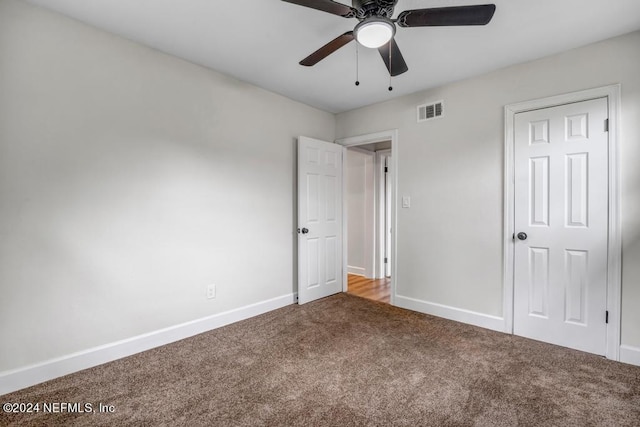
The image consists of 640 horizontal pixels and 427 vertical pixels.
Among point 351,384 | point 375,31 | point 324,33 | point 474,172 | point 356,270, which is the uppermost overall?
point 324,33

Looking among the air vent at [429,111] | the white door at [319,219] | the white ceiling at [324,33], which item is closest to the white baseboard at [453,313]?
the white door at [319,219]

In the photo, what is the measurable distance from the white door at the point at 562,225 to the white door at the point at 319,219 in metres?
2.04

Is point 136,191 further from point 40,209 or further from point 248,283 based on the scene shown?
point 248,283

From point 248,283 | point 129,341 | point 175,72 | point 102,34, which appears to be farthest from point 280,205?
point 102,34

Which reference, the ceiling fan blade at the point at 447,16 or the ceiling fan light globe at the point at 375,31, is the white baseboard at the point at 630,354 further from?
the ceiling fan light globe at the point at 375,31

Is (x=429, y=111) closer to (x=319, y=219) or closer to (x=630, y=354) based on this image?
(x=319, y=219)

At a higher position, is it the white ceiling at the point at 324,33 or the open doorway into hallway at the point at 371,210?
the white ceiling at the point at 324,33

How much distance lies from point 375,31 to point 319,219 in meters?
2.50

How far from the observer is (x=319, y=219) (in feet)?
12.5

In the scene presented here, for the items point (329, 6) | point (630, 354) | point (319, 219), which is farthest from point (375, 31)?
point (630, 354)

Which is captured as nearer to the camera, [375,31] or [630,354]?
[375,31]

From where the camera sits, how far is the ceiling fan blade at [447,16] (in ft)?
4.80

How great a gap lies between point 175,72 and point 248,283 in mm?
2120

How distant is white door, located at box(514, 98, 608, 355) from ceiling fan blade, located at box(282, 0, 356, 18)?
200 centimetres
